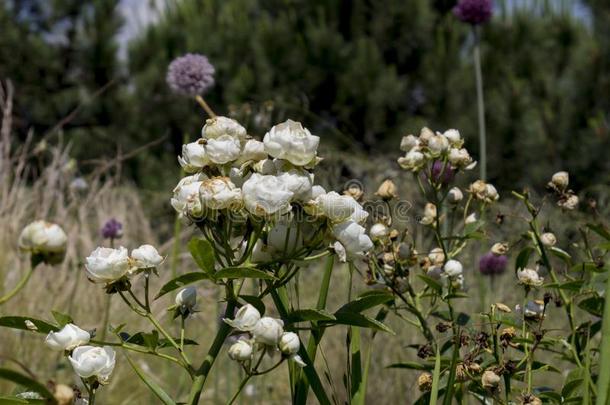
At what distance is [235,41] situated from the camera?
6.89 meters

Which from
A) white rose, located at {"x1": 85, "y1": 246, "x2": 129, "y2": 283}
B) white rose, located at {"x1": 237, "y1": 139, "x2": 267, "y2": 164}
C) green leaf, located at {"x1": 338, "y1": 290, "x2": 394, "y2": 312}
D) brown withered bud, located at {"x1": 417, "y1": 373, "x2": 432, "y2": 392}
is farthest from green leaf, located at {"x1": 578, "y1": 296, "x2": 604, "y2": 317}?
white rose, located at {"x1": 85, "y1": 246, "x2": 129, "y2": 283}

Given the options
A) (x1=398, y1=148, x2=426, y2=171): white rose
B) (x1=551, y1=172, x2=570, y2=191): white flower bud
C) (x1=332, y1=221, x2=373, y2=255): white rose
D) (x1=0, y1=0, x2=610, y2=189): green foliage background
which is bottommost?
(x1=0, y1=0, x2=610, y2=189): green foliage background

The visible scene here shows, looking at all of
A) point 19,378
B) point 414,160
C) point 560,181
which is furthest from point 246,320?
point 560,181

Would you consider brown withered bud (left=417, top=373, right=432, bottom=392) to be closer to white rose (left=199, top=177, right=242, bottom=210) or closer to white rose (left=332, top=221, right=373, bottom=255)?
white rose (left=332, top=221, right=373, bottom=255)

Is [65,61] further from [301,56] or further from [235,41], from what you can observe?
[301,56]

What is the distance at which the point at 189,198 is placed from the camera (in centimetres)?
72

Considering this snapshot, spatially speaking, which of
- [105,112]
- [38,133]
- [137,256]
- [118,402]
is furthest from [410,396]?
[38,133]

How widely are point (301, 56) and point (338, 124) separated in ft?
2.20

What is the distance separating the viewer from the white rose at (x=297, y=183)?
2.26 ft

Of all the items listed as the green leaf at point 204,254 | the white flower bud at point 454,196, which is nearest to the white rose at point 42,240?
the green leaf at point 204,254

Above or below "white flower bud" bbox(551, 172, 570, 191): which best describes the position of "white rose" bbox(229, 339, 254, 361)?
above

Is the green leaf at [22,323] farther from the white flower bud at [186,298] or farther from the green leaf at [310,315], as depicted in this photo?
the green leaf at [310,315]

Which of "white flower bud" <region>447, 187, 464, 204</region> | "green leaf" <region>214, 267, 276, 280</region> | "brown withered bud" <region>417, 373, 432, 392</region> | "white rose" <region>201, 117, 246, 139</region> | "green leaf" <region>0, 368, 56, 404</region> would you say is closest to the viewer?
"green leaf" <region>0, 368, 56, 404</region>

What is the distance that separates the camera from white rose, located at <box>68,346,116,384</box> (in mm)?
696
